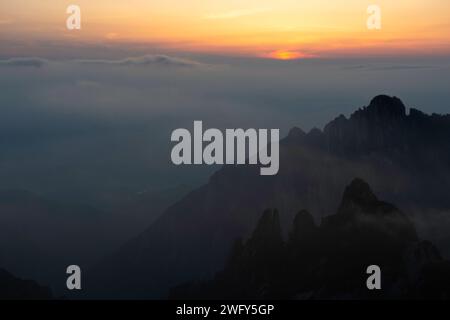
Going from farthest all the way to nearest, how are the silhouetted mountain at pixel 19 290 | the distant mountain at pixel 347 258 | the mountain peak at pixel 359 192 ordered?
1. the silhouetted mountain at pixel 19 290
2. the mountain peak at pixel 359 192
3. the distant mountain at pixel 347 258

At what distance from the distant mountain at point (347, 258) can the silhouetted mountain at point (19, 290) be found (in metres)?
55.6

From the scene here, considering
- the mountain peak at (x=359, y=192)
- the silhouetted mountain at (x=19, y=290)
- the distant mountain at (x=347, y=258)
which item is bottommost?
the silhouetted mountain at (x=19, y=290)

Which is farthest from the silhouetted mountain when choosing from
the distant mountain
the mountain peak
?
the mountain peak

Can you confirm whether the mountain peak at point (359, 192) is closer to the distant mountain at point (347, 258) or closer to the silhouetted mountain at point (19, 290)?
the distant mountain at point (347, 258)

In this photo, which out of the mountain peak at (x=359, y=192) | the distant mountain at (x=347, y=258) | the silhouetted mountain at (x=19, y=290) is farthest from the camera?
the silhouetted mountain at (x=19, y=290)

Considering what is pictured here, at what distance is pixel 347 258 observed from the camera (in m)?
152

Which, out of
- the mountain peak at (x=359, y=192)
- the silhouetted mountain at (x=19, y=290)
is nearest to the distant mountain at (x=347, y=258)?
the mountain peak at (x=359, y=192)

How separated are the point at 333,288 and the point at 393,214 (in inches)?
910

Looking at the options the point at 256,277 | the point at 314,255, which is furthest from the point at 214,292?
the point at 314,255

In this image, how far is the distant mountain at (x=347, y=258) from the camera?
463 feet

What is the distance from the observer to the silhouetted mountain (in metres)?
182

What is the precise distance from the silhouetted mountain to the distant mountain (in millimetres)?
55638
